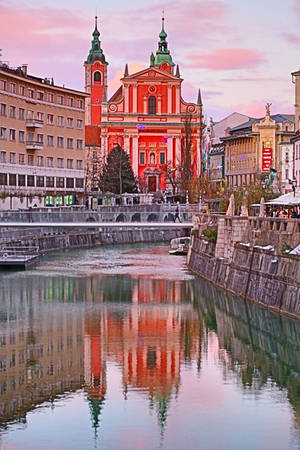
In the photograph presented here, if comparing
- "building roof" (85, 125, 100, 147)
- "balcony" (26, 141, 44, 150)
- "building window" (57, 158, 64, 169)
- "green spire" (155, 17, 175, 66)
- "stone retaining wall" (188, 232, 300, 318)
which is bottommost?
"stone retaining wall" (188, 232, 300, 318)

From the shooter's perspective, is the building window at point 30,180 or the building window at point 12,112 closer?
the building window at point 12,112

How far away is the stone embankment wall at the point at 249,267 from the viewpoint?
4378 centimetres

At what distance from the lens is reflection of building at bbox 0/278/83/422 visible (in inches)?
1228

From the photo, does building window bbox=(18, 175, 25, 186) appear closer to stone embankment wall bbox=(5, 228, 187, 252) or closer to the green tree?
stone embankment wall bbox=(5, 228, 187, 252)

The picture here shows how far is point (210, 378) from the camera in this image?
3394cm

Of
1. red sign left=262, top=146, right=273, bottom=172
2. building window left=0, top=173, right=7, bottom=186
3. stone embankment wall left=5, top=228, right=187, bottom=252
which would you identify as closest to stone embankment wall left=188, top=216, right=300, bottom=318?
stone embankment wall left=5, top=228, right=187, bottom=252

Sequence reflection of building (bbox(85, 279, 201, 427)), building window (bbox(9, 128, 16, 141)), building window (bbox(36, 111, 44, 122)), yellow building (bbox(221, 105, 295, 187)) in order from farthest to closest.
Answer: yellow building (bbox(221, 105, 295, 187)), building window (bbox(36, 111, 44, 122)), building window (bbox(9, 128, 16, 141)), reflection of building (bbox(85, 279, 201, 427))

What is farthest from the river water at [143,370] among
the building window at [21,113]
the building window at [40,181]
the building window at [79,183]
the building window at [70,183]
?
the building window at [79,183]

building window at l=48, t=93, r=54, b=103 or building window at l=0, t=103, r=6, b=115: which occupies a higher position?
building window at l=48, t=93, r=54, b=103

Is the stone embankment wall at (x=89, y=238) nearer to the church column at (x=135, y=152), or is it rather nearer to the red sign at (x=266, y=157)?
the red sign at (x=266, y=157)

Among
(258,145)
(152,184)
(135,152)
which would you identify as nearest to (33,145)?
(258,145)

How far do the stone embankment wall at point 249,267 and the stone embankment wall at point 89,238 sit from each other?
17.1m

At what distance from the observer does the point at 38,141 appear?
106062 millimetres

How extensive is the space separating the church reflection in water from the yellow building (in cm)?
8132
